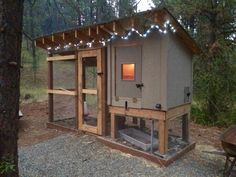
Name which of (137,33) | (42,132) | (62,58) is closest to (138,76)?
(137,33)

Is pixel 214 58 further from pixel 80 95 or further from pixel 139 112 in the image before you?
pixel 80 95

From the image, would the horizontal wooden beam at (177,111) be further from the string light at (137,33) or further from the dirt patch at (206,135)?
the string light at (137,33)

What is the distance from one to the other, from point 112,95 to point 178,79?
1375 millimetres

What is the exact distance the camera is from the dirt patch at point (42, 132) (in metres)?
5.81

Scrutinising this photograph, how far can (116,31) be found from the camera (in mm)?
4746

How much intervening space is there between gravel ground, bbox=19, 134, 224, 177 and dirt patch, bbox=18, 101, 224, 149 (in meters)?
0.52

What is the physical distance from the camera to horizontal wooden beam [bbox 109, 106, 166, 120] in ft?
14.5

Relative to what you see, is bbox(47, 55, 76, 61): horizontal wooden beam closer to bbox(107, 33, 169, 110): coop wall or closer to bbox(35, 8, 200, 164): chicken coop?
bbox(35, 8, 200, 164): chicken coop

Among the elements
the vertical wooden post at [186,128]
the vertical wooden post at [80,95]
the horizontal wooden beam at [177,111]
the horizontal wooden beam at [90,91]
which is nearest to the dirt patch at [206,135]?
the vertical wooden post at [186,128]

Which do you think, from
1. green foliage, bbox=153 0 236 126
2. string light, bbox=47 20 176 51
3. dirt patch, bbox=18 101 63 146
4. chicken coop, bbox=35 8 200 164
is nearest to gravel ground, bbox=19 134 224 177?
chicken coop, bbox=35 8 200 164

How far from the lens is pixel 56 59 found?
641 cm

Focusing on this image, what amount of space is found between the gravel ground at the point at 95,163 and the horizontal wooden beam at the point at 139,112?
779mm

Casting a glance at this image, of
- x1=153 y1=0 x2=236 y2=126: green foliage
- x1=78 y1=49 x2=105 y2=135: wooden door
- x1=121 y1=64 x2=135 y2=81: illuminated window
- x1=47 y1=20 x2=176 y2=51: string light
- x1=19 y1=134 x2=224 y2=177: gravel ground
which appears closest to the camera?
x1=19 y1=134 x2=224 y2=177: gravel ground

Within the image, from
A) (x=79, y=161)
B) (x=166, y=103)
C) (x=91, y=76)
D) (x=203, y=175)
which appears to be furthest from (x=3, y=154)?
(x=91, y=76)
